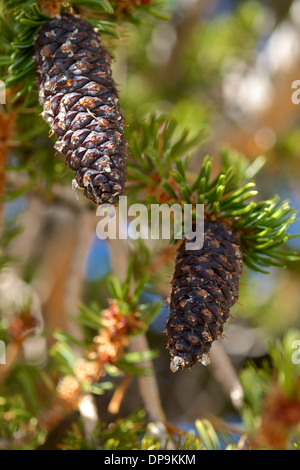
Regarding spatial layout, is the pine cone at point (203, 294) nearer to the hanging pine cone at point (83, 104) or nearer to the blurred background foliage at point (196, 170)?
the hanging pine cone at point (83, 104)

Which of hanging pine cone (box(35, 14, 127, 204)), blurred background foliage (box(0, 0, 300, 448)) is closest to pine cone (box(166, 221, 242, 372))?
hanging pine cone (box(35, 14, 127, 204))

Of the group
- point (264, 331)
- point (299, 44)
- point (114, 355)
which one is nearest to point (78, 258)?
point (114, 355)

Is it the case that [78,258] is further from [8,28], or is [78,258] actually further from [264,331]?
[264,331]

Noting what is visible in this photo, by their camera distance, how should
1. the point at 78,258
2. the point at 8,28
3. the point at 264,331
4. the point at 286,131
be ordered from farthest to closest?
the point at 264,331 → the point at 286,131 → the point at 78,258 → the point at 8,28

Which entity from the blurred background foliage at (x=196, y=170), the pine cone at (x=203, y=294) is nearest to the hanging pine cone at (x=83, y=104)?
the pine cone at (x=203, y=294)

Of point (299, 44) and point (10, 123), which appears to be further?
point (299, 44)

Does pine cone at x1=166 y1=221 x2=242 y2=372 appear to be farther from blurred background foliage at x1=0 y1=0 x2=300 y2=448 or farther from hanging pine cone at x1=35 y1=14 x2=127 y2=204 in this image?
blurred background foliage at x1=0 y1=0 x2=300 y2=448
